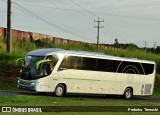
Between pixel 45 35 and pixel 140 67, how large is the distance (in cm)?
2326

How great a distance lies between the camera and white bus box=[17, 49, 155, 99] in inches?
1205

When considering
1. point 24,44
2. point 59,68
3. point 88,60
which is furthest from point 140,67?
point 24,44

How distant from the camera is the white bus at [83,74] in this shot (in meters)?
30.6

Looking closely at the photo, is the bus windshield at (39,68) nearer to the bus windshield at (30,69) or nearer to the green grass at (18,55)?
the bus windshield at (30,69)

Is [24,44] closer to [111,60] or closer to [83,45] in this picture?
[83,45]

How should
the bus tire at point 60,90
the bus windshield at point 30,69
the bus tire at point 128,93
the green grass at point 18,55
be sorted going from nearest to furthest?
the bus windshield at point 30,69 → the bus tire at point 60,90 → the bus tire at point 128,93 → the green grass at point 18,55

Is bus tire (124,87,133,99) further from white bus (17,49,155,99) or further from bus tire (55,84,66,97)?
bus tire (55,84,66,97)

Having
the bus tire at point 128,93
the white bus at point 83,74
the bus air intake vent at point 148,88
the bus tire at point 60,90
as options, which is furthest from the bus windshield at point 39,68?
the bus air intake vent at point 148,88

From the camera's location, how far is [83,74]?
3250 centimetres

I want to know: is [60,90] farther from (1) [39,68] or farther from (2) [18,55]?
(2) [18,55]

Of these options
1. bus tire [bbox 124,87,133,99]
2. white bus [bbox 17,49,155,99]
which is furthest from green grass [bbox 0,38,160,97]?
bus tire [bbox 124,87,133,99]

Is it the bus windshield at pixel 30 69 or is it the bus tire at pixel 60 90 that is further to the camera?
the bus tire at pixel 60 90

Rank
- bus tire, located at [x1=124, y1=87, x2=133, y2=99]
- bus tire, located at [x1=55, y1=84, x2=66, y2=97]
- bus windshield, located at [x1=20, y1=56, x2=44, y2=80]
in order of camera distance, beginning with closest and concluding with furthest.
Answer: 1. bus windshield, located at [x1=20, y1=56, x2=44, y2=80]
2. bus tire, located at [x1=55, y1=84, x2=66, y2=97]
3. bus tire, located at [x1=124, y1=87, x2=133, y2=99]

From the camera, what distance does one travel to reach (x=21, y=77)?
31656 mm
